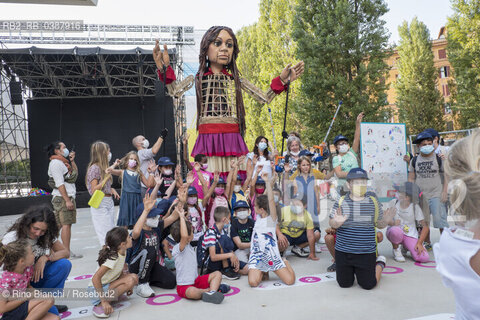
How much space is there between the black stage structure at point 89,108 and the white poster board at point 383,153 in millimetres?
7059

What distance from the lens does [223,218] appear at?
3.44 metres

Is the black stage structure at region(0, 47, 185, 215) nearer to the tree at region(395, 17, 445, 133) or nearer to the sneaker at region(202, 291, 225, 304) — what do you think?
the sneaker at region(202, 291, 225, 304)

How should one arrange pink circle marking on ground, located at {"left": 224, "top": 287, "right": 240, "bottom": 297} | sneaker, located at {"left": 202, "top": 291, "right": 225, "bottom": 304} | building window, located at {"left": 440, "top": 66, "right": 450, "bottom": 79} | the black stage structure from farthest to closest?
building window, located at {"left": 440, "top": 66, "right": 450, "bottom": 79} < the black stage structure < pink circle marking on ground, located at {"left": 224, "top": 287, "right": 240, "bottom": 297} < sneaker, located at {"left": 202, "top": 291, "right": 225, "bottom": 304}

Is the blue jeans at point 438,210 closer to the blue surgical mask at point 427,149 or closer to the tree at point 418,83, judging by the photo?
the blue surgical mask at point 427,149

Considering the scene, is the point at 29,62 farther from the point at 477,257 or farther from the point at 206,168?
the point at 477,257

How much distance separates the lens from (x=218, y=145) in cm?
424

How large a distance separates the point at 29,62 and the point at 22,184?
5.29 m

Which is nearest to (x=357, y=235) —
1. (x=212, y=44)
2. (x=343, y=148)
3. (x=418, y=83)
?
(x=343, y=148)

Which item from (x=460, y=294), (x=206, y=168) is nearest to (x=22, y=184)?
(x=206, y=168)

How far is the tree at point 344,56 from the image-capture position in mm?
9805

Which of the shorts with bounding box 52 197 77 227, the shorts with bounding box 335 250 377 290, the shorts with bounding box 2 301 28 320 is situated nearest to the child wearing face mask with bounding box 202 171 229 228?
the shorts with bounding box 335 250 377 290

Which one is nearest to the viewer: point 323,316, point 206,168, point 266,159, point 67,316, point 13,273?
point 13,273

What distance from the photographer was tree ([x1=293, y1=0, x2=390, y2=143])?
980 centimetres

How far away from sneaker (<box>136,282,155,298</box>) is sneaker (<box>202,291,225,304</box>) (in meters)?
0.53
